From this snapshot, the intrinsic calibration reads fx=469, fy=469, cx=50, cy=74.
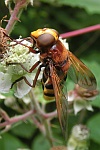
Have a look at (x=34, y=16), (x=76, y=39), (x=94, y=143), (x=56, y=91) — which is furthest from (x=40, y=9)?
(x=56, y=91)

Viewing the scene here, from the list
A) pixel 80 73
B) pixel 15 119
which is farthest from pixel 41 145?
pixel 80 73

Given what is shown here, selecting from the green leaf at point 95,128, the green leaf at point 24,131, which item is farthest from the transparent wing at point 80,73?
the green leaf at point 24,131

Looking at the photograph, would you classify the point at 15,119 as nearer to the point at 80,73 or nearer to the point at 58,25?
the point at 80,73

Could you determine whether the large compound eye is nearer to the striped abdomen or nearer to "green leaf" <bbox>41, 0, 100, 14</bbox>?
the striped abdomen

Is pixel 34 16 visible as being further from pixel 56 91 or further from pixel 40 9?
pixel 56 91

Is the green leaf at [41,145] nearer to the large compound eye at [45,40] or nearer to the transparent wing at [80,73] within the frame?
the transparent wing at [80,73]

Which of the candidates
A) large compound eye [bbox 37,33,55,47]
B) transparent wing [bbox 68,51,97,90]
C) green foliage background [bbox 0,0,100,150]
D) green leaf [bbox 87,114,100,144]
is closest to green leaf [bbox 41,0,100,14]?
green foliage background [bbox 0,0,100,150]
